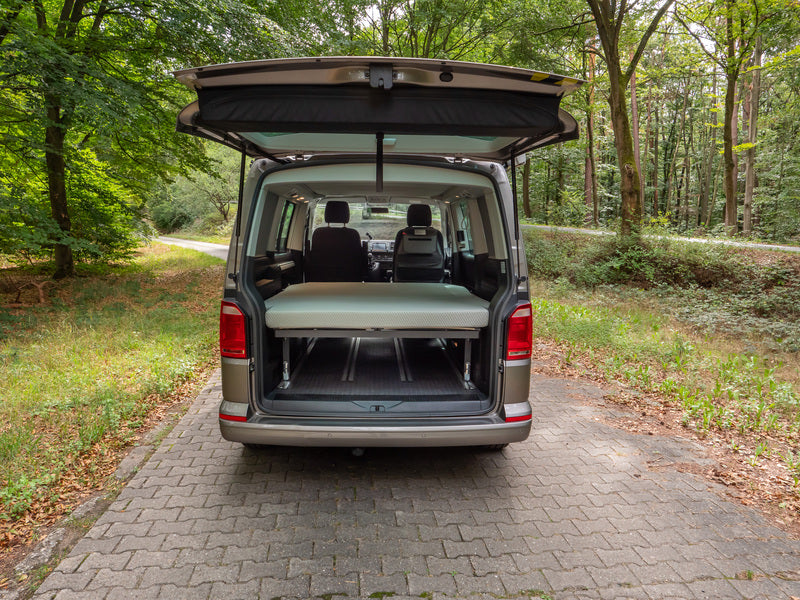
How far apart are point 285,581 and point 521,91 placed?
2.81m

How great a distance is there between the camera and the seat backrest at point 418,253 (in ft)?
19.2

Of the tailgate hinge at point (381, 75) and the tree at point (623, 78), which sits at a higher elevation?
the tree at point (623, 78)

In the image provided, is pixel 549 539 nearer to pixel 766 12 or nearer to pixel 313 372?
pixel 313 372

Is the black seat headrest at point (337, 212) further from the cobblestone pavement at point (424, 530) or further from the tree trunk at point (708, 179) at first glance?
the tree trunk at point (708, 179)

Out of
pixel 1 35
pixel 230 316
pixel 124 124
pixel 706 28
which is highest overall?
pixel 706 28

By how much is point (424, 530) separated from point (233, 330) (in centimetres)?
167

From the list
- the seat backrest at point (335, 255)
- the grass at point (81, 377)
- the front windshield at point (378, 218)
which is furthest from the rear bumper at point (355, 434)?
the front windshield at point (378, 218)

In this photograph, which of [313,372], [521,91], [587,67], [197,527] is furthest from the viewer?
[587,67]

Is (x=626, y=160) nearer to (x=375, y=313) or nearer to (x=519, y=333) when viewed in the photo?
(x=519, y=333)

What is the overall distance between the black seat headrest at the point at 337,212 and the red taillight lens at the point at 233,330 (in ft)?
10.6

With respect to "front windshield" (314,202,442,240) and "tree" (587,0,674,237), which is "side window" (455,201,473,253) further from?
"tree" (587,0,674,237)

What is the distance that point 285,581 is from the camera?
2371 mm

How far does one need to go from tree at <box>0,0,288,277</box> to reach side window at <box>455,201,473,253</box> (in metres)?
6.18

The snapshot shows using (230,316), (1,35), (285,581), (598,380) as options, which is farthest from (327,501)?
(1,35)
